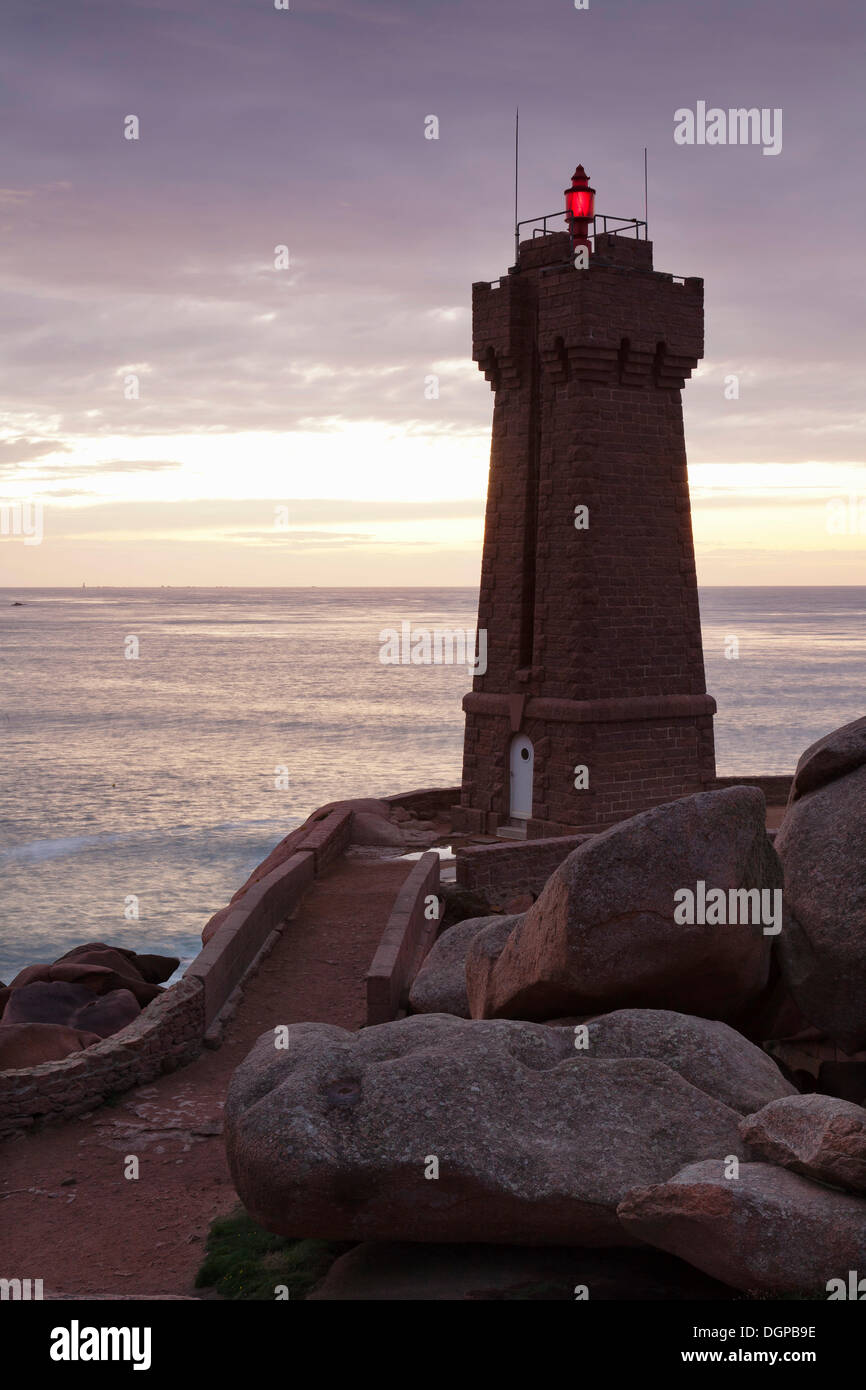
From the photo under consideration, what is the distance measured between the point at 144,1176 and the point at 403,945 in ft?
17.1

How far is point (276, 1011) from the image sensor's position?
14859 millimetres

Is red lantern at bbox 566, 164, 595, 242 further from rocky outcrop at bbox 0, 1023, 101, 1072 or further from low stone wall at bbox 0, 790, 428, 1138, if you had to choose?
rocky outcrop at bbox 0, 1023, 101, 1072

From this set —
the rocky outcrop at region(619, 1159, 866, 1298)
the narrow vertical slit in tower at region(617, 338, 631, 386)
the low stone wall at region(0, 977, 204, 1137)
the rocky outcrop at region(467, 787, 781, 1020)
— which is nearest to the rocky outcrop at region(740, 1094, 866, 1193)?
the rocky outcrop at region(619, 1159, 866, 1298)

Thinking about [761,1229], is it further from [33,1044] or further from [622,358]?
[622,358]

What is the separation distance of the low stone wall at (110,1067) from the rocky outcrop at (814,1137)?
6.83 metres

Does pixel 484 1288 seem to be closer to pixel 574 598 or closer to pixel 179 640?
pixel 574 598

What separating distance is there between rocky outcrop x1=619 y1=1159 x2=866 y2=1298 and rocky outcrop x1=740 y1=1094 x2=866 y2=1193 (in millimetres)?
148

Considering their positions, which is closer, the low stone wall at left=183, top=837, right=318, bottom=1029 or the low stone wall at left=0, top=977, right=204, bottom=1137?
the low stone wall at left=0, top=977, right=204, bottom=1137

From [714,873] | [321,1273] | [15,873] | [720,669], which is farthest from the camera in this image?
[720,669]

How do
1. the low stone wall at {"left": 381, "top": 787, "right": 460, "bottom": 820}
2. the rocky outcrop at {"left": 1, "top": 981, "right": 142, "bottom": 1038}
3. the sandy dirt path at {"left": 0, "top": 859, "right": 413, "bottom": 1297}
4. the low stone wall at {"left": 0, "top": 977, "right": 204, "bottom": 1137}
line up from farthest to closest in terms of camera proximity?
the low stone wall at {"left": 381, "top": 787, "right": 460, "bottom": 820} < the rocky outcrop at {"left": 1, "top": 981, "right": 142, "bottom": 1038} < the low stone wall at {"left": 0, "top": 977, "right": 204, "bottom": 1137} < the sandy dirt path at {"left": 0, "top": 859, "right": 413, "bottom": 1297}

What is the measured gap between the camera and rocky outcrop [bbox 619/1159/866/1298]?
7.23m

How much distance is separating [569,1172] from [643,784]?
16.7 meters

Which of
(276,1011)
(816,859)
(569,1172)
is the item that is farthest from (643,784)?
(569,1172)

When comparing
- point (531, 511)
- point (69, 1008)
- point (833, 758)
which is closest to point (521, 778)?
point (531, 511)
